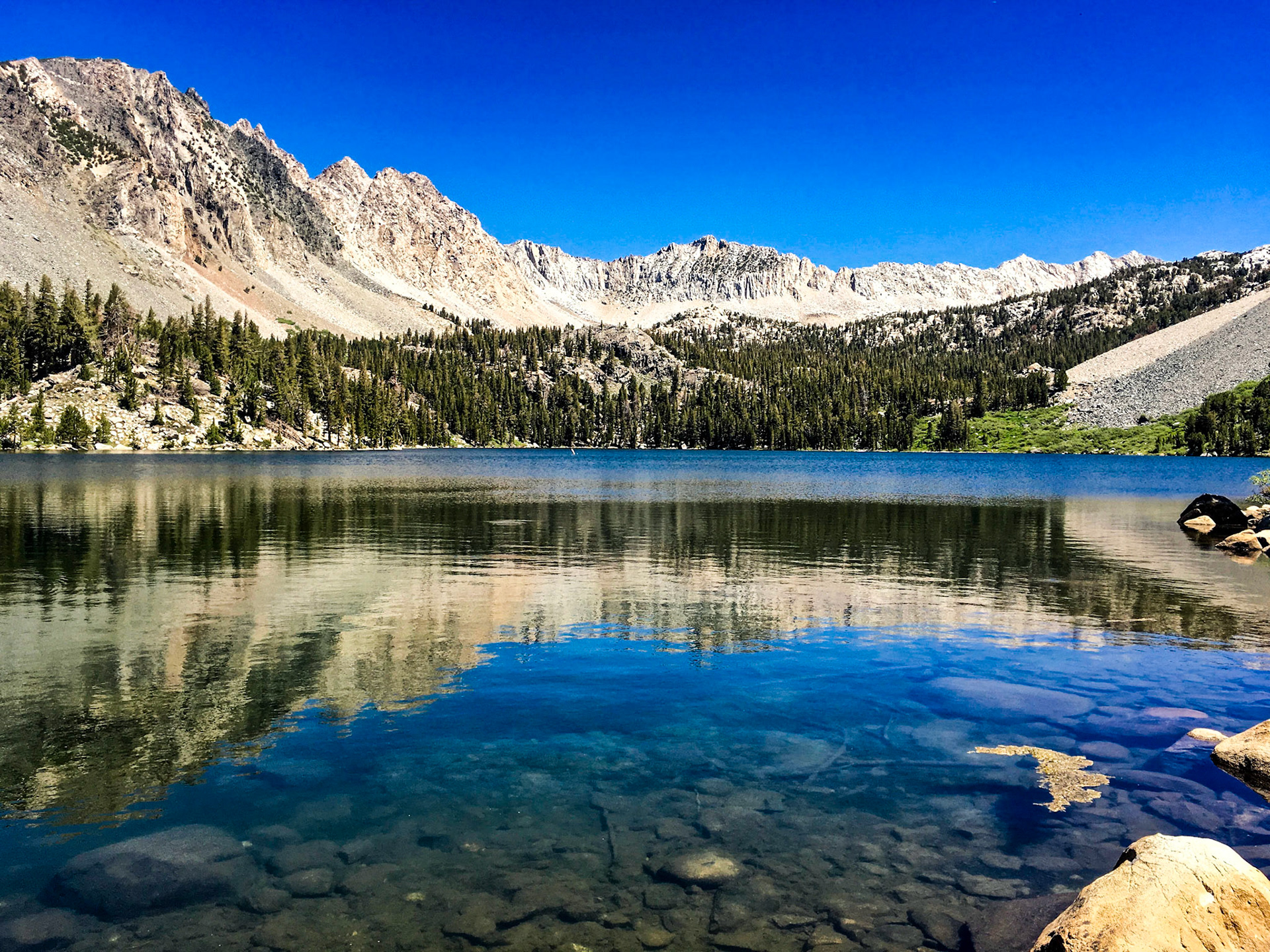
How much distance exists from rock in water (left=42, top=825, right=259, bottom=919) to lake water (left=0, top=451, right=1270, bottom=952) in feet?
0.13

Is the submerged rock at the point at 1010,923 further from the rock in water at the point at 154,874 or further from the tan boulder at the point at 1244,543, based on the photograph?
the tan boulder at the point at 1244,543

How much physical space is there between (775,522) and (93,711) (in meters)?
41.4

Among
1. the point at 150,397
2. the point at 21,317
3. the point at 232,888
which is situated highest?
the point at 21,317

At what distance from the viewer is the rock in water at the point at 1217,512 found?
49.4 metres

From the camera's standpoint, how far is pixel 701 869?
972cm

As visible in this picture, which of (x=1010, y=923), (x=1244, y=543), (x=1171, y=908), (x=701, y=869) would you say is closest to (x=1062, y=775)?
(x=1010, y=923)

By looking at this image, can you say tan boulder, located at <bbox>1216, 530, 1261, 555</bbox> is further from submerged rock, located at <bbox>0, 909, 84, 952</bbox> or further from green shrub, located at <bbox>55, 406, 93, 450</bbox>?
green shrub, located at <bbox>55, 406, 93, 450</bbox>

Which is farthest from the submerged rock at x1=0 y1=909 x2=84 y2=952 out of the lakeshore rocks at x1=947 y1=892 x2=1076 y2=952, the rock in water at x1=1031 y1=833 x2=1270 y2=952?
the rock in water at x1=1031 y1=833 x2=1270 y2=952

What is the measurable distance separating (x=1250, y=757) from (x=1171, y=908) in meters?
6.95

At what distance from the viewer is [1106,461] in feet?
552

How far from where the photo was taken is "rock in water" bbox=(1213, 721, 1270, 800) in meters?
12.3

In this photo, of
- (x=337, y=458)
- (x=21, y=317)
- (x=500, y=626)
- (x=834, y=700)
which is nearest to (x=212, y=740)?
(x=500, y=626)

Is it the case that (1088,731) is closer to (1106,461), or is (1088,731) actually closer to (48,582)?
(48,582)

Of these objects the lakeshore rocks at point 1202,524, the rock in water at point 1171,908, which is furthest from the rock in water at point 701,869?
the lakeshore rocks at point 1202,524
